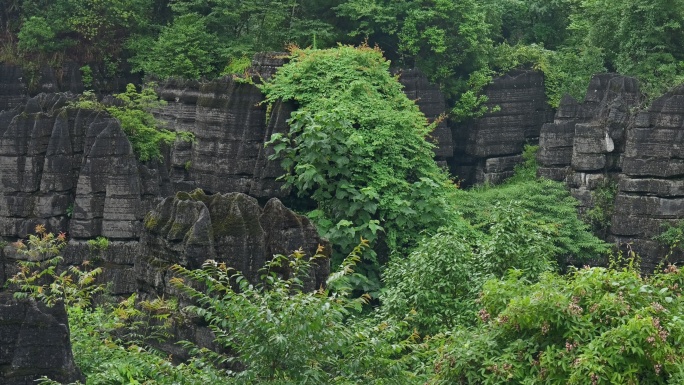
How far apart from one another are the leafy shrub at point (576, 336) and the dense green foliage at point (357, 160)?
40.0ft

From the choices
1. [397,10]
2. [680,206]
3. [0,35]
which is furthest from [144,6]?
[680,206]

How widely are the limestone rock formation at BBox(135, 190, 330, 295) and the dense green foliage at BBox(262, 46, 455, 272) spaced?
16.4 ft

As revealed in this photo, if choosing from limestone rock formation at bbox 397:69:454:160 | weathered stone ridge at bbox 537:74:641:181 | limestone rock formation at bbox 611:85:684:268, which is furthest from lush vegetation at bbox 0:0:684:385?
limestone rock formation at bbox 397:69:454:160

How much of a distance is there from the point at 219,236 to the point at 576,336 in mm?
8818

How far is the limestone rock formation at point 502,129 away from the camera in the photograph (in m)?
44.3

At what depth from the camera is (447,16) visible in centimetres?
4350

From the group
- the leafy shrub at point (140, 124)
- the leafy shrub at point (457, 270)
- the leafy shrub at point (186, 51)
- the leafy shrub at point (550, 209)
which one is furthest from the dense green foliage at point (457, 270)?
the leafy shrub at point (186, 51)

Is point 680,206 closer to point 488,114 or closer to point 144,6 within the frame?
point 488,114

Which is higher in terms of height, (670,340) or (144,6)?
(144,6)

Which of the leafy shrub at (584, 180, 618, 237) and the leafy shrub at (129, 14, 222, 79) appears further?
the leafy shrub at (129, 14, 222, 79)

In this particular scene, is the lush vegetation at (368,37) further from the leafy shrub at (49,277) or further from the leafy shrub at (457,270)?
the leafy shrub at (457,270)

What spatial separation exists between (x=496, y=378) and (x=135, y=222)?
15435 mm

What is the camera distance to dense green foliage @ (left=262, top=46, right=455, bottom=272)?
1304 inches

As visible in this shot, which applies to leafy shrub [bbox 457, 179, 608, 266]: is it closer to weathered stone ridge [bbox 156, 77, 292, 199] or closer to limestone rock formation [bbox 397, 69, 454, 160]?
limestone rock formation [bbox 397, 69, 454, 160]
